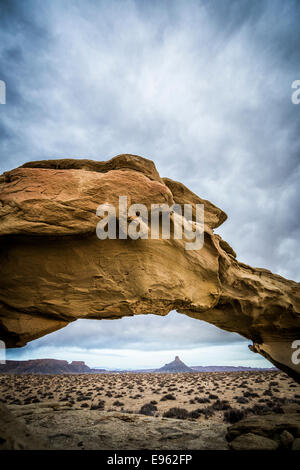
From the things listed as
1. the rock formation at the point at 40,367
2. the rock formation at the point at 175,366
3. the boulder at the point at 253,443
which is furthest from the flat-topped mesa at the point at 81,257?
the rock formation at the point at 175,366

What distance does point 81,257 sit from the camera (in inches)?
336

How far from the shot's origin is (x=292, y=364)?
39.9ft

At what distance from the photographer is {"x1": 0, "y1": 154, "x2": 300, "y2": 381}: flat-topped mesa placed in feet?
25.1

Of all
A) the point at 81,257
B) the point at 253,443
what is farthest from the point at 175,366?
the point at 81,257

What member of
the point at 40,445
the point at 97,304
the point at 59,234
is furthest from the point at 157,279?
the point at 40,445

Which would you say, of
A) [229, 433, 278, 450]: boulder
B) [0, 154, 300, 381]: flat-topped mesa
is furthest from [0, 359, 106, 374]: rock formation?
[229, 433, 278, 450]: boulder

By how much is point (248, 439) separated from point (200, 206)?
996 centimetres

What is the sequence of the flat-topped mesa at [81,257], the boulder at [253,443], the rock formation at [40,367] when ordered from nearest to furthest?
1. the boulder at [253,443]
2. the flat-topped mesa at [81,257]
3. the rock formation at [40,367]

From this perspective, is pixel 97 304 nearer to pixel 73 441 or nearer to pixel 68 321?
pixel 68 321

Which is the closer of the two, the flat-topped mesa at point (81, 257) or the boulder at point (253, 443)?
the boulder at point (253, 443)

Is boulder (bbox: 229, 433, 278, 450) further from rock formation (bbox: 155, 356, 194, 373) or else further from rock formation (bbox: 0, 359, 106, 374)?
rock formation (bbox: 155, 356, 194, 373)

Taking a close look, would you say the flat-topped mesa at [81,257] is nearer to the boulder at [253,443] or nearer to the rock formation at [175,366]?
the boulder at [253,443]

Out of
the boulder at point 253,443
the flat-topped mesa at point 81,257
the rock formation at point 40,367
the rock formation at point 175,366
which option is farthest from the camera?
the rock formation at point 175,366

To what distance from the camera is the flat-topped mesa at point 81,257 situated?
25.1 ft
